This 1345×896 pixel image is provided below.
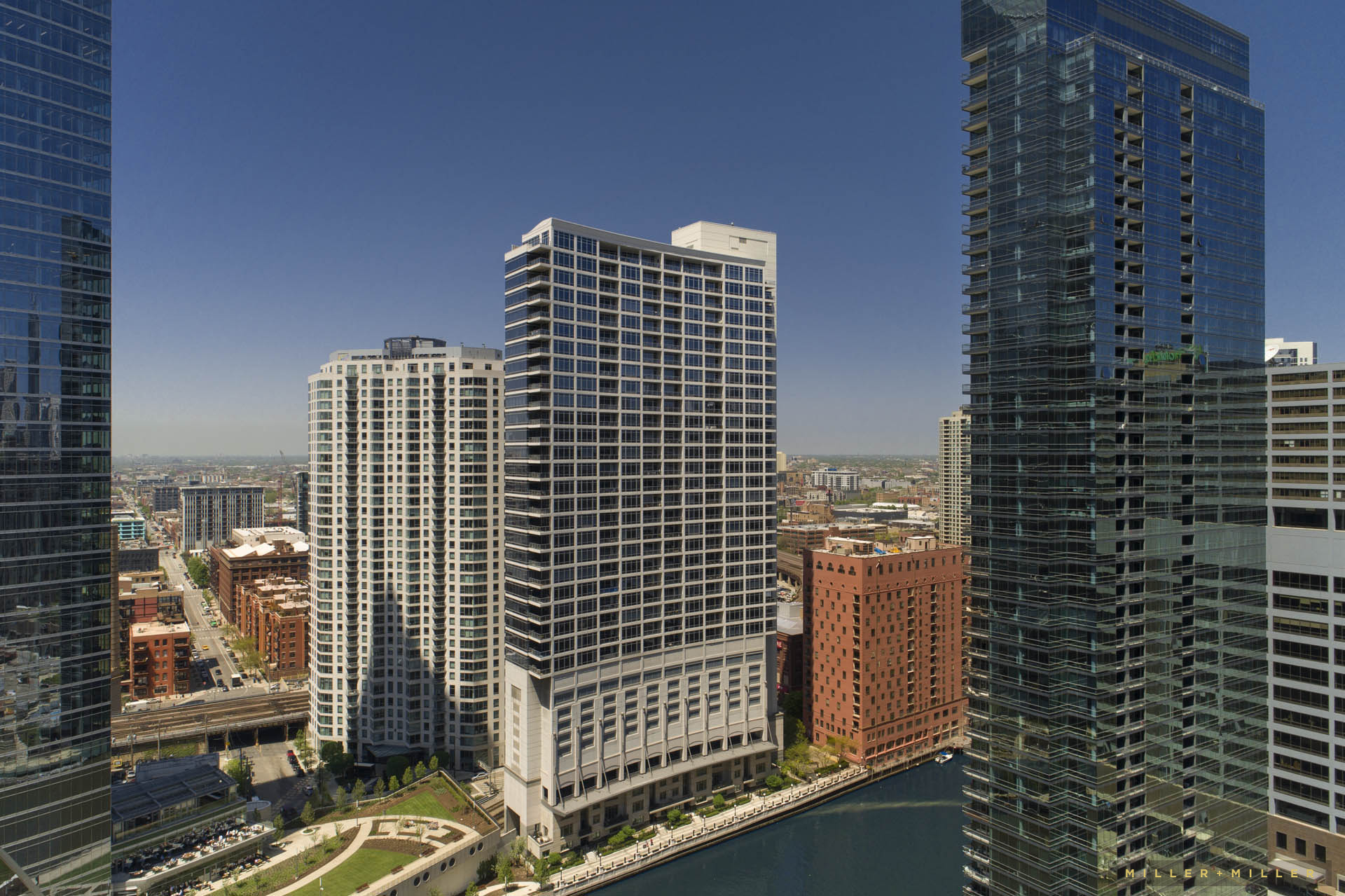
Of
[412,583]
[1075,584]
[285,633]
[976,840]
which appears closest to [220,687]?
[285,633]

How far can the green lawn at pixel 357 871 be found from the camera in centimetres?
4216

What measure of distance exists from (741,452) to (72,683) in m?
45.6

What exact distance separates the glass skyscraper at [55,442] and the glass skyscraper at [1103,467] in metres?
42.0

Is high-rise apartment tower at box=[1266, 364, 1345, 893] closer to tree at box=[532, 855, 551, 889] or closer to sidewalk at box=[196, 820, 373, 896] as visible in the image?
tree at box=[532, 855, 551, 889]

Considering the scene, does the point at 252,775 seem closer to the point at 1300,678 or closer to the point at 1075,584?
the point at 1075,584

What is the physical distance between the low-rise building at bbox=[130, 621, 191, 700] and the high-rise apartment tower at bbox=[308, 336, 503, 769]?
106ft

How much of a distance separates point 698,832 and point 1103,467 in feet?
128

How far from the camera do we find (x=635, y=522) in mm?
56719

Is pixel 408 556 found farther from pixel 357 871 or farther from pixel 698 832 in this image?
pixel 698 832

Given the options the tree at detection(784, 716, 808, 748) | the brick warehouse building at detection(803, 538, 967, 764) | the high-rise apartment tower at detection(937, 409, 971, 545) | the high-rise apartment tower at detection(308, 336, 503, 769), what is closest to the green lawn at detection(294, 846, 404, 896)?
the high-rise apartment tower at detection(308, 336, 503, 769)

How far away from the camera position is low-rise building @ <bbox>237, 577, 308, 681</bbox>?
305 feet

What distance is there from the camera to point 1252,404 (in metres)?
41.7

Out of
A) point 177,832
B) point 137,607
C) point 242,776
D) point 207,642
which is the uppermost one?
point 137,607

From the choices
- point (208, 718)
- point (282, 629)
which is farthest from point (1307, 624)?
point (282, 629)
